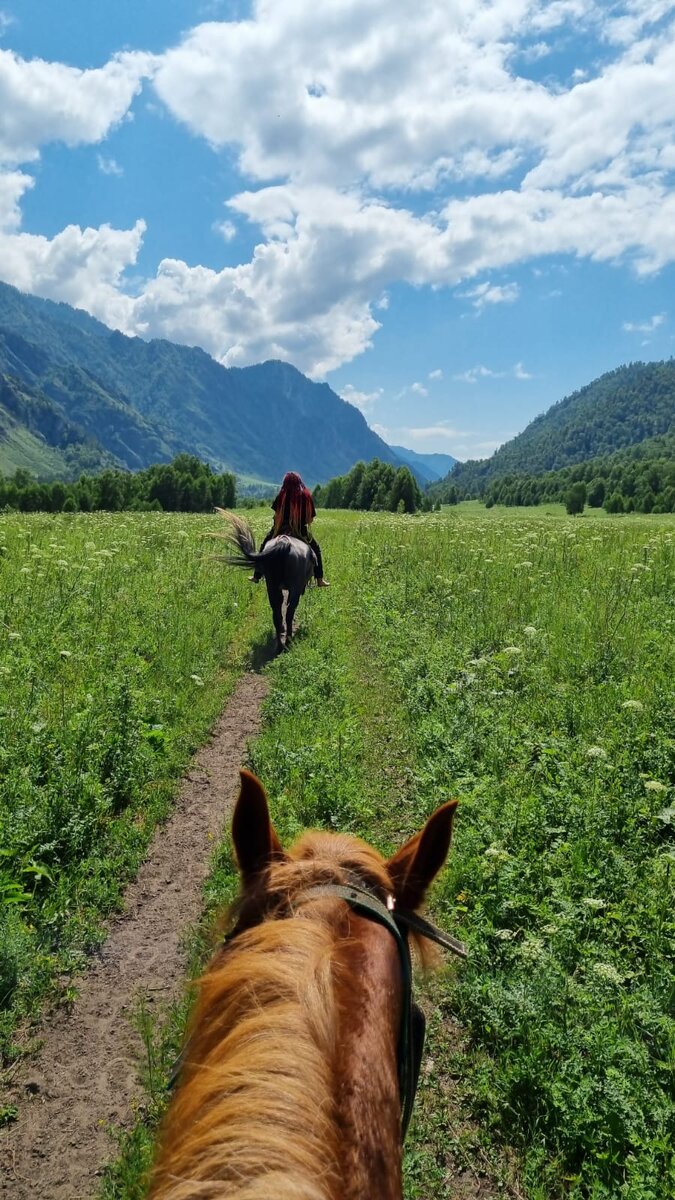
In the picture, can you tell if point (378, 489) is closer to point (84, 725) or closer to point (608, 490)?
point (608, 490)

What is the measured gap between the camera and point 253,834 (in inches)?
78.5

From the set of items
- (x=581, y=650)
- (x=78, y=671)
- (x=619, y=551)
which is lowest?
(x=78, y=671)

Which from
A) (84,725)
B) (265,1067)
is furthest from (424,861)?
(84,725)

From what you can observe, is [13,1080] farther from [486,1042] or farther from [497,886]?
[497,886]

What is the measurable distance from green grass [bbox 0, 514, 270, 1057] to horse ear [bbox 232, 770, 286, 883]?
2729mm

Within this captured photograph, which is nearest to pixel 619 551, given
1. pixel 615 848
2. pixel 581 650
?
pixel 581 650

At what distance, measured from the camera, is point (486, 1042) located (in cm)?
376

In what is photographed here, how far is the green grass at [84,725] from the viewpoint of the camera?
4504 mm

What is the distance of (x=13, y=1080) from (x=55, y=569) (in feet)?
33.7

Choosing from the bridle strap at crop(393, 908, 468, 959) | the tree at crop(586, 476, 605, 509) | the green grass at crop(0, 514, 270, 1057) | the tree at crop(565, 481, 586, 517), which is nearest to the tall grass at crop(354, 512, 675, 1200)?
the bridle strap at crop(393, 908, 468, 959)

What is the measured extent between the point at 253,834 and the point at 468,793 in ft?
14.0

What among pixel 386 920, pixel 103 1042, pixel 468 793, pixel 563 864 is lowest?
pixel 103 1042

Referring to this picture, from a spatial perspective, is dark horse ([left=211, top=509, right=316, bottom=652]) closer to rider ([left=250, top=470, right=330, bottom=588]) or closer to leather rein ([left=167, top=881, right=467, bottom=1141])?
rider ([left=250, top=470, right=330, bottom=588])

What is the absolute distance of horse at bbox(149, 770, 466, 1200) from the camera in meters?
1.15
